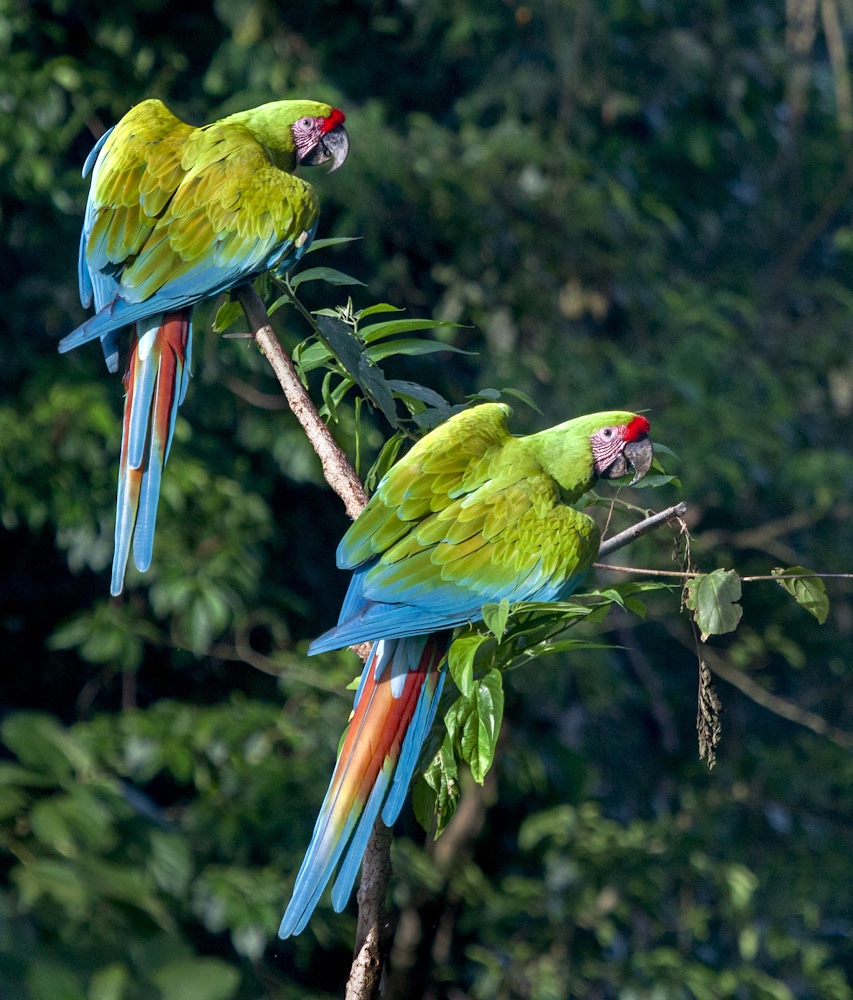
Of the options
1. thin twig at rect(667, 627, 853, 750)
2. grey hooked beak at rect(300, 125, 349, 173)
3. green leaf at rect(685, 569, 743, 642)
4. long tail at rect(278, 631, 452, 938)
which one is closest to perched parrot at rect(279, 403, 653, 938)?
long tail at rect(278, 631, 452, 938)

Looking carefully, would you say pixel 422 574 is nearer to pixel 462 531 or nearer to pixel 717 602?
Result: pixel 462 531

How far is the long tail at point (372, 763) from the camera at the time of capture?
0.66 meters

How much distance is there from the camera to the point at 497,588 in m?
0.78

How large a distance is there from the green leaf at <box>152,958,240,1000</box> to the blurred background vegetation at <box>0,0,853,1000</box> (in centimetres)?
132

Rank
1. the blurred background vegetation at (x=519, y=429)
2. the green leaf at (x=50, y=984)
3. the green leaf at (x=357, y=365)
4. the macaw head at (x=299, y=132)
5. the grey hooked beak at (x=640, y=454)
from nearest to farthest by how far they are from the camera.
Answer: the green leaf at (x=50, y=984)
the green leaf at (x=357, y=365)
the grey hooked beak at (x=640, y=454)
the macaw head at (x=299, y=132)
the blurred background vegetation at (x=519, y=429)

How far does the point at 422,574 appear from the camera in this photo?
767 mm

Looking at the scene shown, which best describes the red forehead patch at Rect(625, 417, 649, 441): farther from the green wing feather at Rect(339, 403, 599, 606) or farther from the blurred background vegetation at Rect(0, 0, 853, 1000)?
the blurred background vegetation at Rect(0, 0, 853, 1000)

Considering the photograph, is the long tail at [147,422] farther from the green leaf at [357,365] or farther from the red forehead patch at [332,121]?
the red forehead patch at [332,121]

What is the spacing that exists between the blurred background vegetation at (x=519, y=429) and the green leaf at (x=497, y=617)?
0.95 m

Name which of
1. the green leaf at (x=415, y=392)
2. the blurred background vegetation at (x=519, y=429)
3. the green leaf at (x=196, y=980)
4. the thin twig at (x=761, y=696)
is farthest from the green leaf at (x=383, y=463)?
the thin twig at (x=761, y=696)

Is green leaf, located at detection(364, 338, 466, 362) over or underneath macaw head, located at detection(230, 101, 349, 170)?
underneath

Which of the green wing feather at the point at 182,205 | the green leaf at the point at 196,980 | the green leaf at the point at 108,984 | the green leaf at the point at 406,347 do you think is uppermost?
the green leaf at the point at 108,984

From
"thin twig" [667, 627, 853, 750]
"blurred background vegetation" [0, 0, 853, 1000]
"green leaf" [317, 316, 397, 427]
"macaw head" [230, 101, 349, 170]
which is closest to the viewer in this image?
"green leaf" [317, 316, 397, 427]

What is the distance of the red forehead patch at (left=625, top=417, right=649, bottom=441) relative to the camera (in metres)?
0.89
